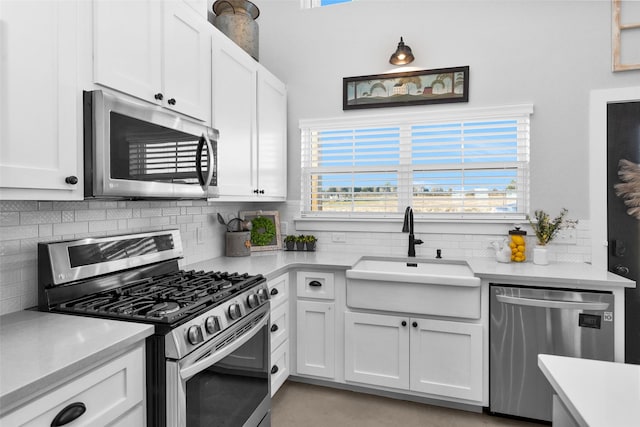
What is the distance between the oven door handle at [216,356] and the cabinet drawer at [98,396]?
15cm

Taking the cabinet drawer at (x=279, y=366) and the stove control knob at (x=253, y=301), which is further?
the cabinet drawer at (x=279, y=366)

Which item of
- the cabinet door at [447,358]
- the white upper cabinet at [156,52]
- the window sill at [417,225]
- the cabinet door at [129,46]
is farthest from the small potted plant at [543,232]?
the cabinet door at [129,46]

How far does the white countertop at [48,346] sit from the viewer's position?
90 centimetres

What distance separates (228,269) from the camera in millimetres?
2336

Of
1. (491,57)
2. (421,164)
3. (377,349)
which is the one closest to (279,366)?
(377,349)

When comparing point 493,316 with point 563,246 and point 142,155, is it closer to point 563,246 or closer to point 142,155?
point 563,246

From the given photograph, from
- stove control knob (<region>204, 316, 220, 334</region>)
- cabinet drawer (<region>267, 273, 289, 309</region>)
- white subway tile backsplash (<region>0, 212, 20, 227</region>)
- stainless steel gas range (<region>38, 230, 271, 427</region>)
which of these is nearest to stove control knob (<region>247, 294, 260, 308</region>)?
stainless steel gas range (<region>38, 230, 271, 427</region>)

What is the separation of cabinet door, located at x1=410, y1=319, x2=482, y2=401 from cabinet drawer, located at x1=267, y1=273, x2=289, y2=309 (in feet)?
2.85

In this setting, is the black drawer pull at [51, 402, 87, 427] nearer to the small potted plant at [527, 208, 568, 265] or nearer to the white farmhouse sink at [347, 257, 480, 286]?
the white farmhouse sink at [347, 257, 480, 286]

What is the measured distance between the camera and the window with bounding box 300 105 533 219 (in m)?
2.80

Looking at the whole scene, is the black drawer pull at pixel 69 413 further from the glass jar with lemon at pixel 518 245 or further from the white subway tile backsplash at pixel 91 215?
the glass jar with lemon at pixel 518 245

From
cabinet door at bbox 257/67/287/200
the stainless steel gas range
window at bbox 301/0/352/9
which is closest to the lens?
the stainless steel gas range

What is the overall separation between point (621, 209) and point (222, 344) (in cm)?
277

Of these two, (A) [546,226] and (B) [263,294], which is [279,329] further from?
(A) [546,226]
